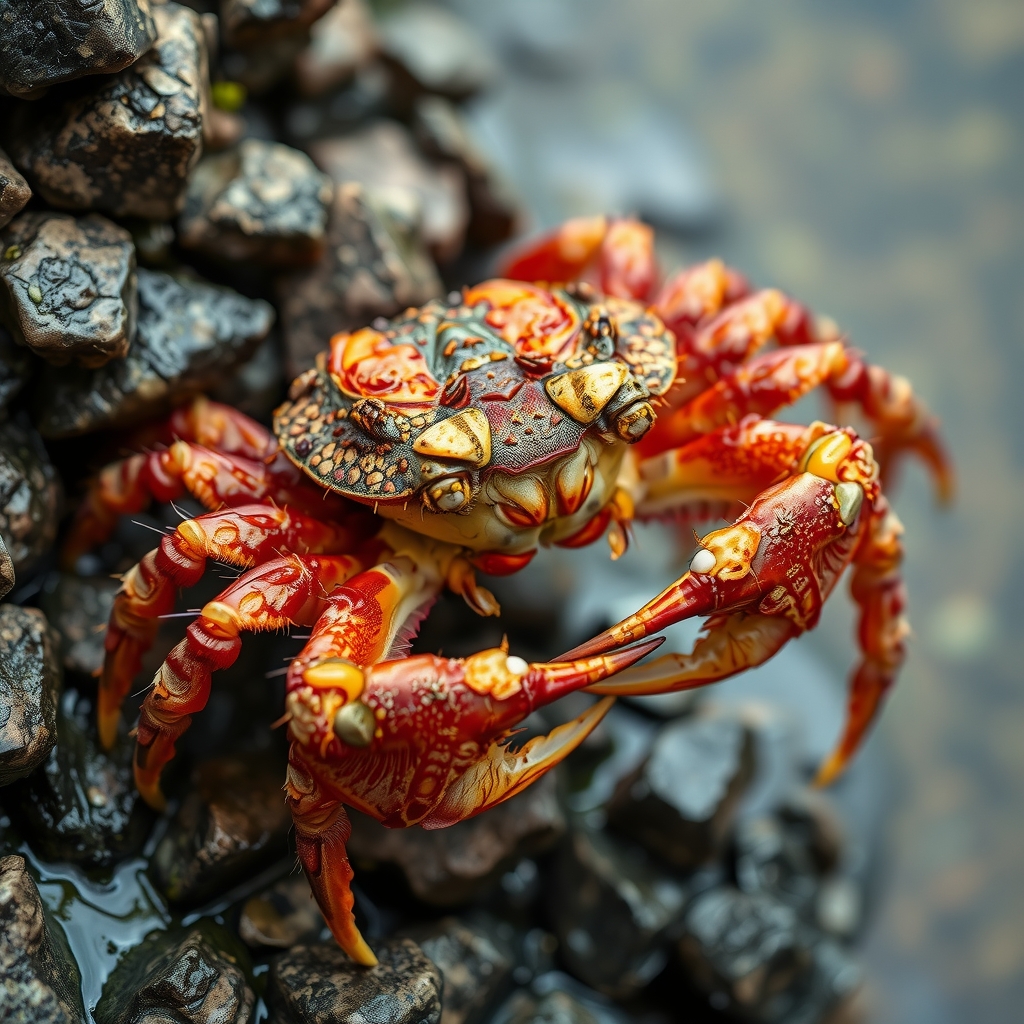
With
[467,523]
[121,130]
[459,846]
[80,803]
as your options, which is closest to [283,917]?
[459,846]

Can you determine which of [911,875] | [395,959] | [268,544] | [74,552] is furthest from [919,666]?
[74,552]

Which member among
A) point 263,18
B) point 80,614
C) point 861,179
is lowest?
point 80,614

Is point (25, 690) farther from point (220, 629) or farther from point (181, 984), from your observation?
point (181, 984)

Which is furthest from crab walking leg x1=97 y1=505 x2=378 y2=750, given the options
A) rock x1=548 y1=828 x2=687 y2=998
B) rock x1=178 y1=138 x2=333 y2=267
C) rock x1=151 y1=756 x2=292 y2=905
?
rock x1=548 y1=828 x2=687 y2=998

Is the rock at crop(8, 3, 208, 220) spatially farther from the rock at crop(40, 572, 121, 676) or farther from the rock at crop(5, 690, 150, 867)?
the rock at crop(5, 690, 150, 867)

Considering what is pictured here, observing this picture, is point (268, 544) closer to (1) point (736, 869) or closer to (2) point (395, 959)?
(2) point (395, 959)

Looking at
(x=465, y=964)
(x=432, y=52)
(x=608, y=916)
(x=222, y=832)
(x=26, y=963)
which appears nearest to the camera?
(x=26, y=963)

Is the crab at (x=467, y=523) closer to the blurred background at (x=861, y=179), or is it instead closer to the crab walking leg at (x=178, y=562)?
the crab walking leg at (x=178, y=562)
